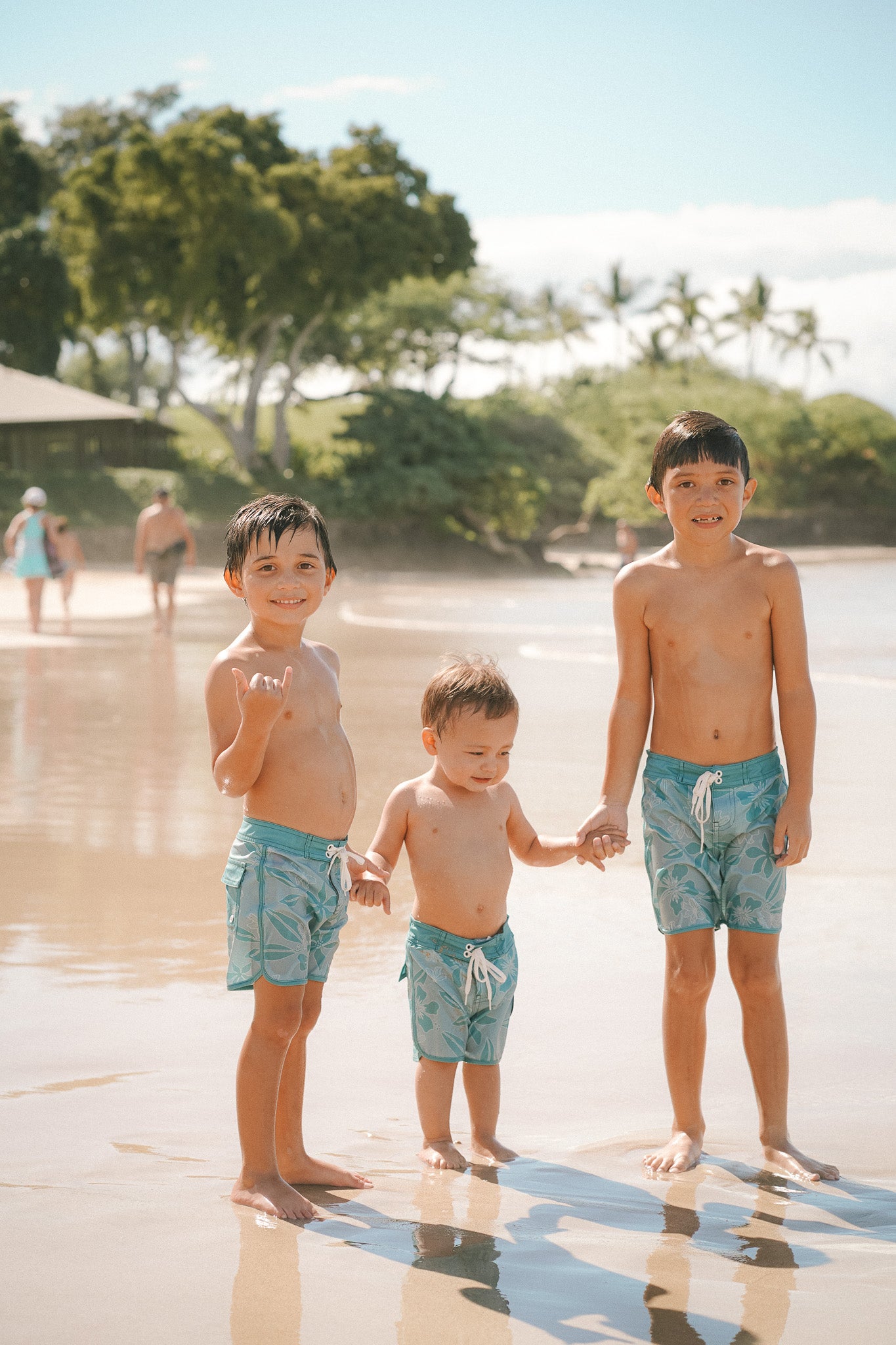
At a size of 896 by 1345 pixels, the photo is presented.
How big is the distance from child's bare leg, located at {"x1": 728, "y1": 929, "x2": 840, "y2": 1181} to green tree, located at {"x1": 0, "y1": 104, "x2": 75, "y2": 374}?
143ft

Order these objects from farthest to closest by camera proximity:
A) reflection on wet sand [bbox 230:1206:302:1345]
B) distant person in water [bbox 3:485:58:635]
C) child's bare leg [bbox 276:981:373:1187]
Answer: distant person in water [bbox 3:485:58:635], child's bare leg [bbox 276:981:373:1187], reflection on wet sand [bbox 230:1206:302:1345]

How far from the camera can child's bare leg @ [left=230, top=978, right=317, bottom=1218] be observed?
2.77m

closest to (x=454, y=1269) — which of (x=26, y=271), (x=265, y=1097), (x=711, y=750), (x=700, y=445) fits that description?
(x=265, y=1097)

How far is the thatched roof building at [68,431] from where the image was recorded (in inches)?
1575

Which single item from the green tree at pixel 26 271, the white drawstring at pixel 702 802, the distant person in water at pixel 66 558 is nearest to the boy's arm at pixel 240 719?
the white drawstring at pixel 702 802

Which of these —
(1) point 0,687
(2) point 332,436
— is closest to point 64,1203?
(1) point 0,687

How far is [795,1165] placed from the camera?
3.03 m

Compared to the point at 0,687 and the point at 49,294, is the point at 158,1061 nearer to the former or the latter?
the point at 0,687

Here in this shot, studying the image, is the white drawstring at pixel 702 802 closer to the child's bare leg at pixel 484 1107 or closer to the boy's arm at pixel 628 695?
the boy's arm at pixel 628 695

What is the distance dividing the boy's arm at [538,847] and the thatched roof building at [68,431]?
38317 millimetres

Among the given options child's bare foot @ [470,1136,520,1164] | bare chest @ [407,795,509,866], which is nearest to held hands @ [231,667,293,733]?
bare chest @ [407,795,509,866]

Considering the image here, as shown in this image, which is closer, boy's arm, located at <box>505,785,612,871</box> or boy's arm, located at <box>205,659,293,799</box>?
boy's arm, located at <box>205,659,293,799</box>

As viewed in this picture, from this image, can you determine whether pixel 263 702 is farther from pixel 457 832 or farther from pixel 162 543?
pixel 162 543

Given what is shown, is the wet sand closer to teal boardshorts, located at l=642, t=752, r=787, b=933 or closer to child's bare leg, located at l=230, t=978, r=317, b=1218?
child's bare leg, located at l=230, t=978, r=317, b=1218
